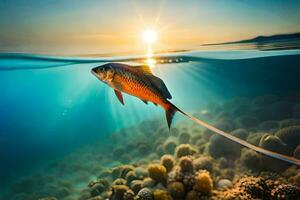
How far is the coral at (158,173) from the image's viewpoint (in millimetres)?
9664

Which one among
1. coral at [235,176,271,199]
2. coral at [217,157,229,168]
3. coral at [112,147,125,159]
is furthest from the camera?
coral at [112,147,125,159]

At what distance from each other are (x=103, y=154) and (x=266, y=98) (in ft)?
53.6

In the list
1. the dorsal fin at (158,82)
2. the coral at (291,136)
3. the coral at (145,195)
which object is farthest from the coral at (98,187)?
the dorsal fin at (158,82)

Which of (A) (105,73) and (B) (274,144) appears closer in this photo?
(A) (105,73)

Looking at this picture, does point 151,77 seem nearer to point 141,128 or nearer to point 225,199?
point 225,199

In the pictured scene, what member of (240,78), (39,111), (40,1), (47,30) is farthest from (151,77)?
(39,111)

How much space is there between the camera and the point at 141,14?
987 centimetres

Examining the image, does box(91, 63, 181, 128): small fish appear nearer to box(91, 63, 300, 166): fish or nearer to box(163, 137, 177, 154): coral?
box(91, 63, 300, 166): fish

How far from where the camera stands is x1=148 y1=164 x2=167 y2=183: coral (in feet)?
31.7

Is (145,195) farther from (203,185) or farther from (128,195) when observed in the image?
(203,185)

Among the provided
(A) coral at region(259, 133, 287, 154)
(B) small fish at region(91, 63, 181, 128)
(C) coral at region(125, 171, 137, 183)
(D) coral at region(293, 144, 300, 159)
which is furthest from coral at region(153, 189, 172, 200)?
(B) small fish at region(91, 63, 181, 128)

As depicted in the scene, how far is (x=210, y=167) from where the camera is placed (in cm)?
1086

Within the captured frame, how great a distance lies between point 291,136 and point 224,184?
3.98m

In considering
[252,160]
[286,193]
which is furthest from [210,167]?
[286,193]
